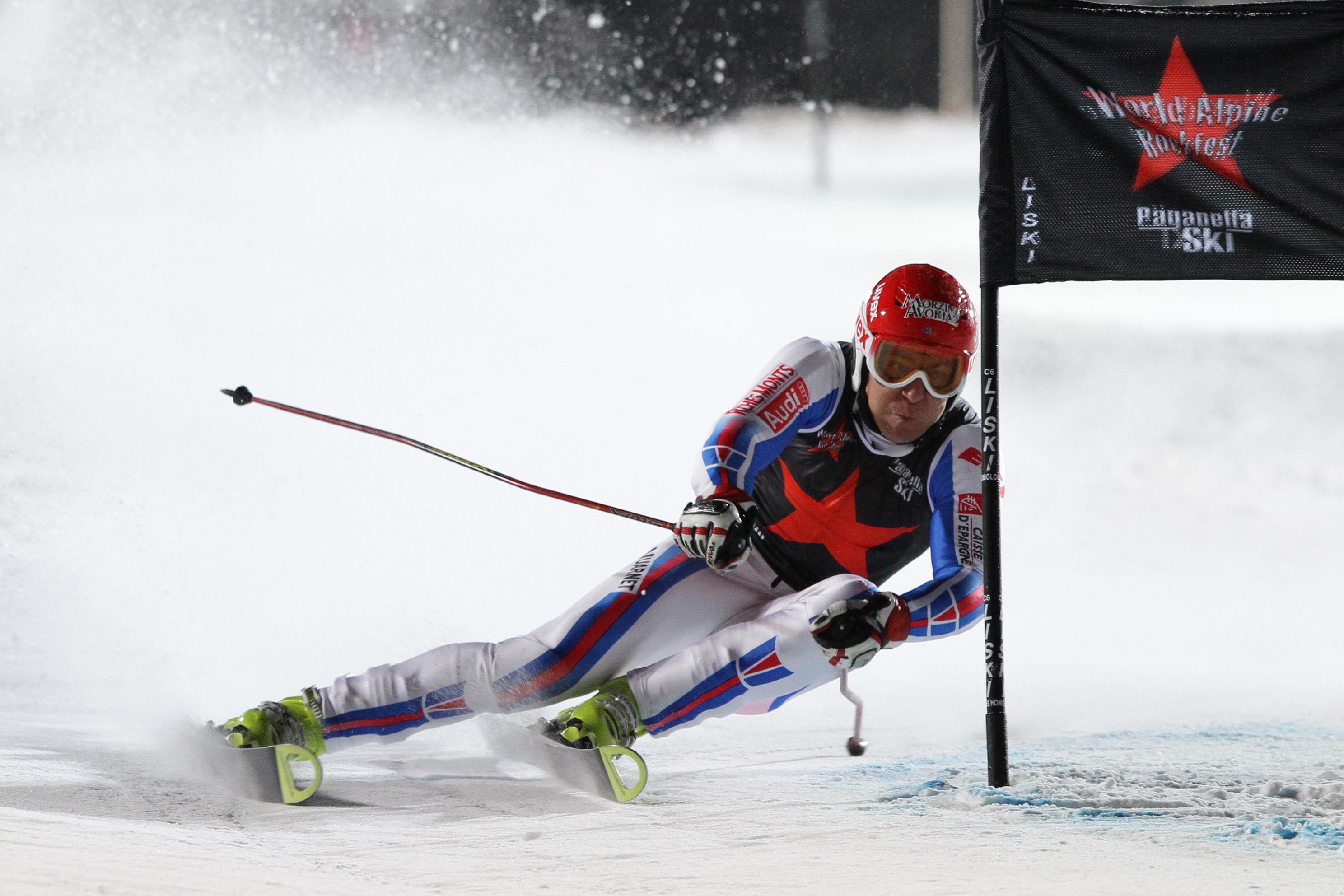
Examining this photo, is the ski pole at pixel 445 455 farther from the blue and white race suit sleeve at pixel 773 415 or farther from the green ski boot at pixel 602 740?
the green ski boot at pixel 602 740

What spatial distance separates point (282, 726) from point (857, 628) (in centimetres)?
150

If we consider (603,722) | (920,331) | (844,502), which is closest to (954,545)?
(844,502)

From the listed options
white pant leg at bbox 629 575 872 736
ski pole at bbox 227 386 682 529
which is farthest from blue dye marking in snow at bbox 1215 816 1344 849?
ski pole at bbox 227 386 682 529

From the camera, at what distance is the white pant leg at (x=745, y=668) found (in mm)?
3305

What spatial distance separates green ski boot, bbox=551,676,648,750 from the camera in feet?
10.9

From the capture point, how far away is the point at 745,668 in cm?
336

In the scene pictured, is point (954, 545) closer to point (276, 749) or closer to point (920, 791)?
point (920, 791)

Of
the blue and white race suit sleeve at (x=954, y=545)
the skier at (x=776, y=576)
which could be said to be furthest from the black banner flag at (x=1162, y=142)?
the blue and white race suit sleeve at (x=954, y=545)

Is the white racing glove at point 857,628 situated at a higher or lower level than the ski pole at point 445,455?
lower

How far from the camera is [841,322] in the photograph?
10727 mm

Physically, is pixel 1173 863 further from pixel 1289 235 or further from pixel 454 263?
pixel 454 263

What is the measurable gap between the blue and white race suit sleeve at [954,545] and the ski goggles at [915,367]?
0.19 metres

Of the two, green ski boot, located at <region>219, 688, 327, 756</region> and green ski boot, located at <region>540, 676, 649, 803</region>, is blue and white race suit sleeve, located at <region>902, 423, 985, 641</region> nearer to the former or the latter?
green ski boot, located at <region>540, 676, 649, 803</region>

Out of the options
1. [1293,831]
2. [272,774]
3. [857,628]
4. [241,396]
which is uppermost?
[241,396]
